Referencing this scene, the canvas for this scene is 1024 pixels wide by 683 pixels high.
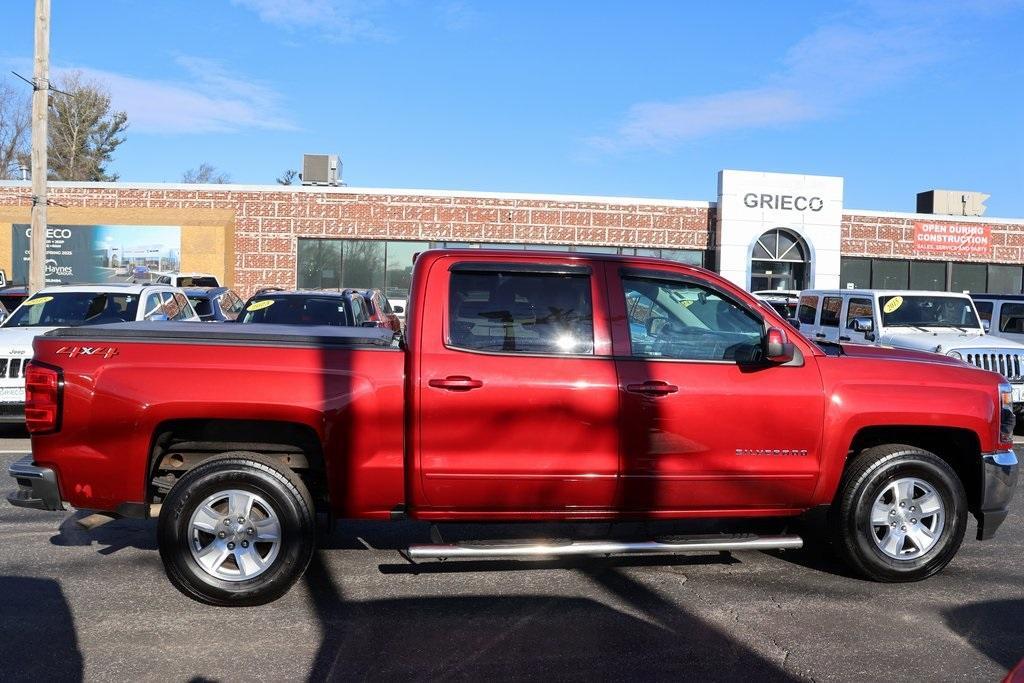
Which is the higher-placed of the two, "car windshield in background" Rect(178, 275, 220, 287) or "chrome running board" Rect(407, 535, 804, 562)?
"car windshield in background" Rect(178, 275, 220, 287)

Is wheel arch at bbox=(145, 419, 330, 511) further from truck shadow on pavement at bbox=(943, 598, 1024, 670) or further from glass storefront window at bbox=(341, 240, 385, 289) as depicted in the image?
glass storefront window at bbox=(341, 240, 385, 289)

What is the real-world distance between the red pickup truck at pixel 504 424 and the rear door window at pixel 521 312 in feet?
0.04

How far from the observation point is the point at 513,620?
487 cm

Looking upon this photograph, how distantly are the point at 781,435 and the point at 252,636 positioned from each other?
10.1 feet

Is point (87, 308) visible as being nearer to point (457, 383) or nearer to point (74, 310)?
point (74, 310)

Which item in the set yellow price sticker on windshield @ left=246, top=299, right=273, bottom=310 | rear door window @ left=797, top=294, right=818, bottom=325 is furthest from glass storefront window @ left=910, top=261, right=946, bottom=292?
yellow price sticker on windshield @ left=246, top=299, right=273, bottom=310

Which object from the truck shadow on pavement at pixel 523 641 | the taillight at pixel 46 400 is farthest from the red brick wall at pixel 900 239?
the taillight at pixel 46 400

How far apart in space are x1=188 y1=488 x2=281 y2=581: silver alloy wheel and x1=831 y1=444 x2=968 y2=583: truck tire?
332 centimetres

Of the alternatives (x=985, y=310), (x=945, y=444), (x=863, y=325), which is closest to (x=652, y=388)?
(x=945, y=444)

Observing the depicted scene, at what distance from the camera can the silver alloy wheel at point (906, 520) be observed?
5.54m

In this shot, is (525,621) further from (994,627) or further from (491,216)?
(491,216)

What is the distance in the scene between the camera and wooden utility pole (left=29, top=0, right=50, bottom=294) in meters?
17.2

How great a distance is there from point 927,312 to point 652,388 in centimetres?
916

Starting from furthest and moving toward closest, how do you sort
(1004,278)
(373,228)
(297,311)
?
(1004,278) < (373,228) < (297,311)
